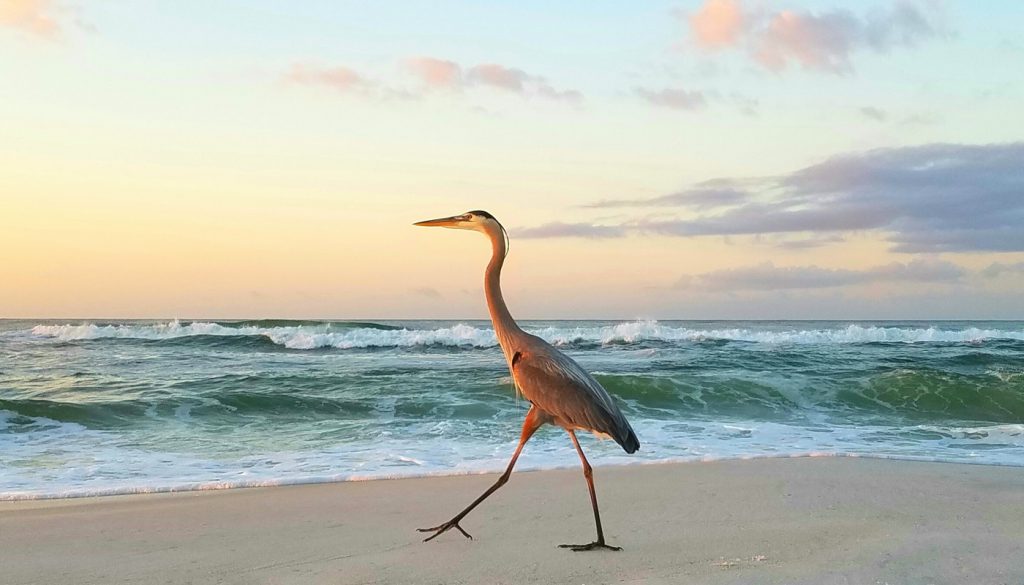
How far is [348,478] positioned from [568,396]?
11.4 feet

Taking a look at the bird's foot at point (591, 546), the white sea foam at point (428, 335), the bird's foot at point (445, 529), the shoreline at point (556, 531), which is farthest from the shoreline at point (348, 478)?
the white sea foam at point (428, 335)

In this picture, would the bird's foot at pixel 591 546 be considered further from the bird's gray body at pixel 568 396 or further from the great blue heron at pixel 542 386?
the bird's gray body at pixel 568 396

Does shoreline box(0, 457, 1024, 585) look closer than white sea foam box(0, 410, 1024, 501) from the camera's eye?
Yes

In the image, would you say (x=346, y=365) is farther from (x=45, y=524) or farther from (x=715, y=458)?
(x=45, y=524)

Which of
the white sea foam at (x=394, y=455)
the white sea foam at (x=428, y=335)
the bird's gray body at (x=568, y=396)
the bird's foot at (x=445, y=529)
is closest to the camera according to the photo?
the bird's gray body at (x=568, y=396)

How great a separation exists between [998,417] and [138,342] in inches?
1007

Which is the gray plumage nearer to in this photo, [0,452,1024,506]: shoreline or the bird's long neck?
the bird's long neck

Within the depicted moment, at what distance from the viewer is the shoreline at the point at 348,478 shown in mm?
6449

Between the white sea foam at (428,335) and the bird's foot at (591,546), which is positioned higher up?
the white sea foam at (428,335)

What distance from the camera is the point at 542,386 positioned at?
175 inches

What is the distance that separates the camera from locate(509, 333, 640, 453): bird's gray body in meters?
4.33

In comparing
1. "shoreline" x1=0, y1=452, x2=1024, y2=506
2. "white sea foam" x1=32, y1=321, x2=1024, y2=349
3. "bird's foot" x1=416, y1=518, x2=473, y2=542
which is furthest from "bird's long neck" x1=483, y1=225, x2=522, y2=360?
"white sea foam" x1=32, y1=321, x2=1024, y2=349

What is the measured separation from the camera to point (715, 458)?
8.32 metres

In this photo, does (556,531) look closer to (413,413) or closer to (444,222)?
(444,222)
